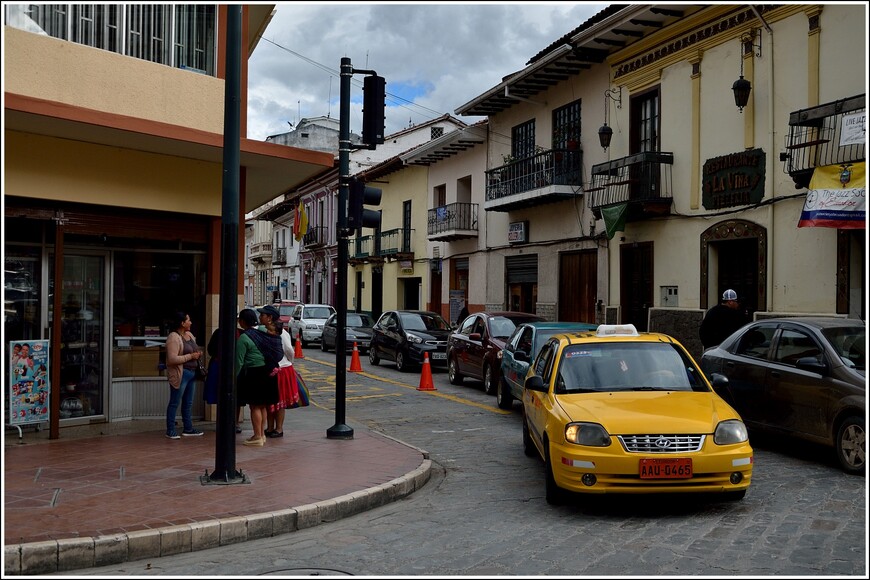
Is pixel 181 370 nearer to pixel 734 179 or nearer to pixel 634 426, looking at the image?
pixel 634 426

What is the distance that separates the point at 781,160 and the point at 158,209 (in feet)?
36.9

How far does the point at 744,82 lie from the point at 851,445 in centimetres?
972

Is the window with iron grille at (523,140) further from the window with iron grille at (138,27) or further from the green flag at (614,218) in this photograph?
the window with iron grille at (138,27)

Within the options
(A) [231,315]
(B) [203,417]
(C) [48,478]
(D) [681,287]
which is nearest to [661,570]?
(A) [231,315]

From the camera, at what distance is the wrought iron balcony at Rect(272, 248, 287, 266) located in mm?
56516

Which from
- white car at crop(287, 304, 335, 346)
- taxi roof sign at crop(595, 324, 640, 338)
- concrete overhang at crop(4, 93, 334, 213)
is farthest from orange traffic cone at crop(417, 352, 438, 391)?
white car at crop(287, 304, 335, 346)

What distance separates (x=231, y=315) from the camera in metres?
7.60

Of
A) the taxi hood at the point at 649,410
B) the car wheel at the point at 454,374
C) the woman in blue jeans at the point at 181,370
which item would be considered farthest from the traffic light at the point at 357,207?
the car wheel at the point at 454,374

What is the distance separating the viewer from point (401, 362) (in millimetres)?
20859

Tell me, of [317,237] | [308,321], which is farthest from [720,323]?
[317,237]

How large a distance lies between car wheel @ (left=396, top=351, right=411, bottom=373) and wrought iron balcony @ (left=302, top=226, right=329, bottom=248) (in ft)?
81.6

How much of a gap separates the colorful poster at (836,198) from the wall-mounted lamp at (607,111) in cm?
710

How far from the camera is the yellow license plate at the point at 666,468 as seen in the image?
6.36 metres

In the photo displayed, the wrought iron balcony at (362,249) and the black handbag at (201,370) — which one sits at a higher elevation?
the wrought iron balcony at (362,249)
